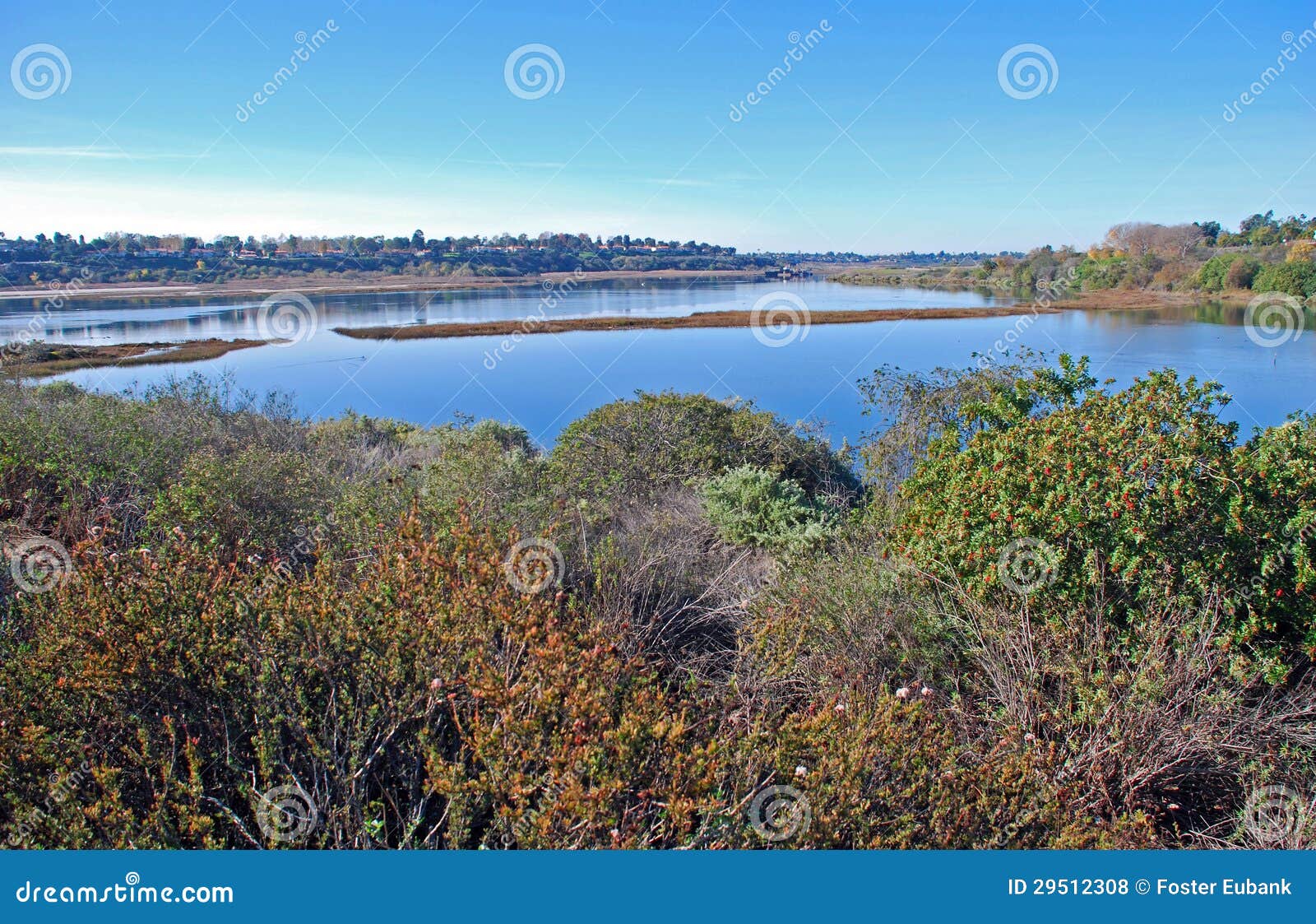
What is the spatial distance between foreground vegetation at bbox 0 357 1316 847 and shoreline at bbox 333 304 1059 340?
A: 2805cm

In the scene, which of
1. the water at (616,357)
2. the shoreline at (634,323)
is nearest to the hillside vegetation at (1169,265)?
the water at (616,357)

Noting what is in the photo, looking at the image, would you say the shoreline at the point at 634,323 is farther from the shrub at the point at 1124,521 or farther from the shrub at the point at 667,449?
the shrub at the point at 1124,521

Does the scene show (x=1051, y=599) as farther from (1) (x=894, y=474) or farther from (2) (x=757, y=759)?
(1) (x=894, y=474)

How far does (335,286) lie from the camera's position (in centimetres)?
4738

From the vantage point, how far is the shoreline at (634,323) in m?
34.3

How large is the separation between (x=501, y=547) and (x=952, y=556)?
2650 millimetres

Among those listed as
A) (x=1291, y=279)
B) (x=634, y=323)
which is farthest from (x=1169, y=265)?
(x=634, y=323)

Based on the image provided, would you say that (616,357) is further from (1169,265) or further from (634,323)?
(1169,265)

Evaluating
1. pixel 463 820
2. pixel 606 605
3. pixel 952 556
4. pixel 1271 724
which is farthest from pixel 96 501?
pixel 1271 724

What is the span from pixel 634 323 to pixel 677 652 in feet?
110

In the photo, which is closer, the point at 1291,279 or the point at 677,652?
the point at 677,652

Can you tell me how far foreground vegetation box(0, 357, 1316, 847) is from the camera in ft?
8.26

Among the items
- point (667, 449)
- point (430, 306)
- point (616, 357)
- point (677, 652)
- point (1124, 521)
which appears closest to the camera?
point (1124, 521)

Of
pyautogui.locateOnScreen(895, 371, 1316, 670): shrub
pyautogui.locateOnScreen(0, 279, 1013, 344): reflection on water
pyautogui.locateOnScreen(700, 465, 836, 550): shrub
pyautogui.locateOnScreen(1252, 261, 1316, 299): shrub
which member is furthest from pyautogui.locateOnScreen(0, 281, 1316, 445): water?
pyautogui.locateOnScreen(895, 371, 1316, 670): shrub
